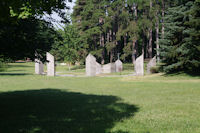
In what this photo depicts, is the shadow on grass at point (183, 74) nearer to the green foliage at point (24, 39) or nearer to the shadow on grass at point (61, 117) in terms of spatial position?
the shadow on grass at point (61, 117)

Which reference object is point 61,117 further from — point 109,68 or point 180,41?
point 109,68

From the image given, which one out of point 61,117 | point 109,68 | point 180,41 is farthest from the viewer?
point 109,68

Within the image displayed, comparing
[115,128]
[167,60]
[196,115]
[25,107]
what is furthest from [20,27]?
[167,60]

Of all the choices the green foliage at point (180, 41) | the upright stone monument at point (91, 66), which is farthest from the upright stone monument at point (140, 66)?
the upright stone monument at point (91, 66)

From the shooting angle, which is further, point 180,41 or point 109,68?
point 109,68

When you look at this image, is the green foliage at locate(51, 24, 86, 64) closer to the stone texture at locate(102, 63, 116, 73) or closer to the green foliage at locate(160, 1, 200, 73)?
the stone texture at locate(102, 63, 116, 73)

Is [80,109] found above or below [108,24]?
below

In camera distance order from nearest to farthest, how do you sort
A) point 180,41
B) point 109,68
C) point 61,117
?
point 61,117 → point 180,41 → point 109,68

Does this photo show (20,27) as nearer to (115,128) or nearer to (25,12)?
(25,12)

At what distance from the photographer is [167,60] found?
22188mm

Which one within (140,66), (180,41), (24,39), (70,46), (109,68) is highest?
(70,46)

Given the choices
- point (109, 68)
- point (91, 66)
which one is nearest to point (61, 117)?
point (91, 66)

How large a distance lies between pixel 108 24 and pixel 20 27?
34.9 m

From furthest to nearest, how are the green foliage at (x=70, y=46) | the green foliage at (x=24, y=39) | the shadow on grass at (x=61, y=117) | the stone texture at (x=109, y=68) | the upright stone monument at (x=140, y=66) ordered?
the green foliage at (x=70, y=46) < the stone texture at (x=109, y=68) < the upright stone monument at (x=140, y=66) < the green foliage at (x=24, y=39) < the shadow on grass at (x=61, y=117)
